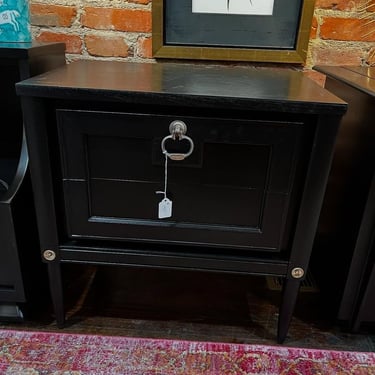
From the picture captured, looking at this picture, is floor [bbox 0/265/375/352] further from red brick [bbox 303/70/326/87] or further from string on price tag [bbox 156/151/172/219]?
red brick [bbox 303/70/326/87]

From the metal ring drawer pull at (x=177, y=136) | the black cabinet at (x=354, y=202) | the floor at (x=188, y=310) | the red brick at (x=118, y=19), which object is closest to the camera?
the metal ring drawer pull at (x=177, y=136)

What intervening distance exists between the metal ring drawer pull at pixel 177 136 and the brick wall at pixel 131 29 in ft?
1.71

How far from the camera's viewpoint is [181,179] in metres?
0.77

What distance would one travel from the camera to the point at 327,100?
0.70 metres

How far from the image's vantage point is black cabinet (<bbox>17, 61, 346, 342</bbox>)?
71 centimetres

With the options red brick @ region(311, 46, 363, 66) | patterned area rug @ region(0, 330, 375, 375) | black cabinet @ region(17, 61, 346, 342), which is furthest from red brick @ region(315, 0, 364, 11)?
patterned area rug @ region(0, 330, 375, 375)

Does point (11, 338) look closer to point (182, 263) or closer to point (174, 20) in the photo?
point (182, 263)

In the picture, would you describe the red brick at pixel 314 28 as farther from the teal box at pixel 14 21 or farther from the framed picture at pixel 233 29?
the teal box at pixel 14 21

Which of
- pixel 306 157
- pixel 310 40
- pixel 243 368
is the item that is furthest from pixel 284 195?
pixel 310 40

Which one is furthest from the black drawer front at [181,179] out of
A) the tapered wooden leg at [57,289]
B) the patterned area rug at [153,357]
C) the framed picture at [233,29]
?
the framed picture at [233,29]

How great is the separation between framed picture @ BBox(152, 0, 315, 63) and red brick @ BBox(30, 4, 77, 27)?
0.83ft

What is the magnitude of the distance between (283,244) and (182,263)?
0.76 feet

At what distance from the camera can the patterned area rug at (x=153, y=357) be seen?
0.87 m

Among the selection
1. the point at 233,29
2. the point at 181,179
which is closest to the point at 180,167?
the point at 181,179
